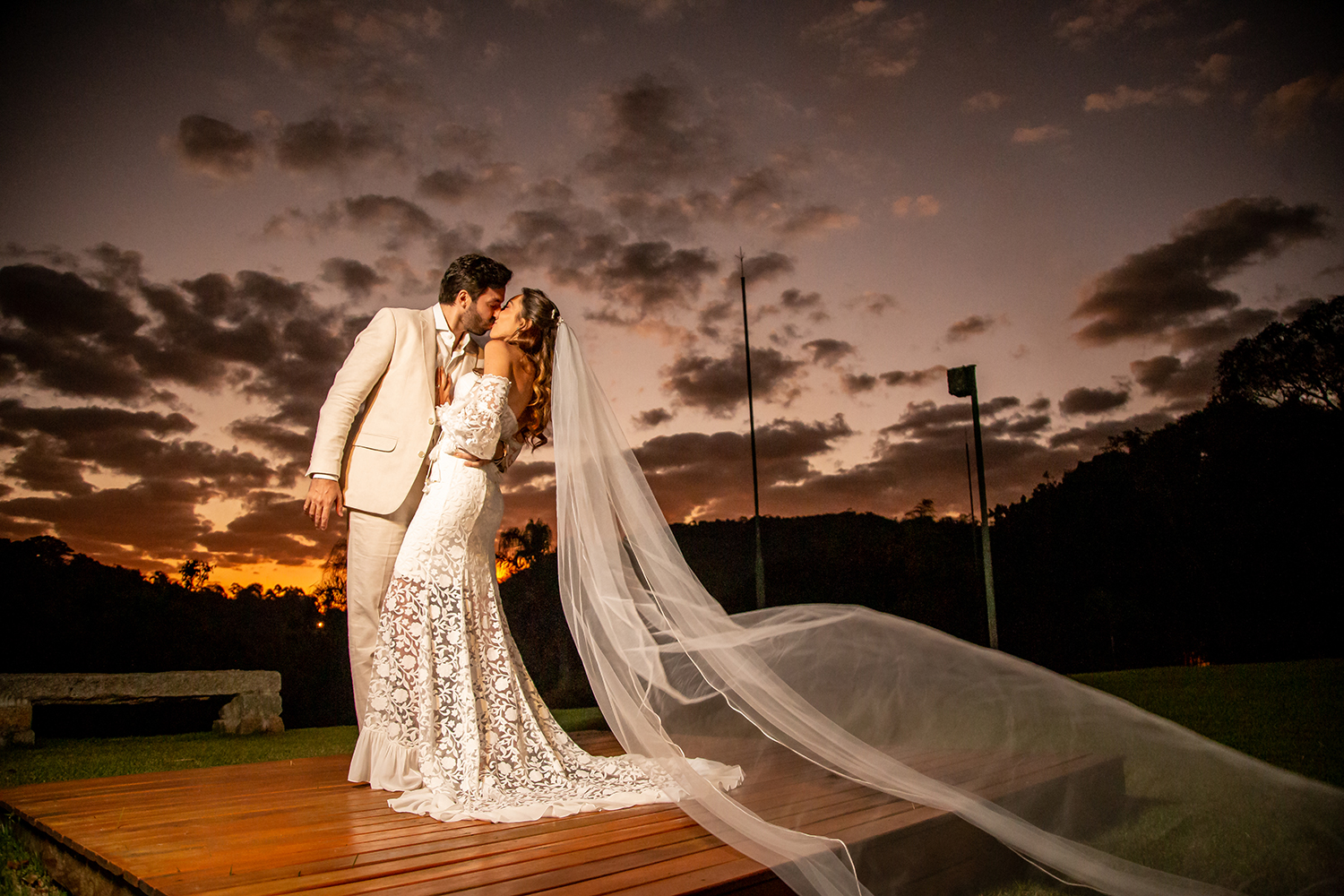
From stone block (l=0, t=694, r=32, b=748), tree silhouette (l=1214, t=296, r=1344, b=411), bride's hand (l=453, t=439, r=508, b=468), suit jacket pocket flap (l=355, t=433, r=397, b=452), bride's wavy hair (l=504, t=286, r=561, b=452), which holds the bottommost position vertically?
stone block (l=0, t=694, r=32, b=748)

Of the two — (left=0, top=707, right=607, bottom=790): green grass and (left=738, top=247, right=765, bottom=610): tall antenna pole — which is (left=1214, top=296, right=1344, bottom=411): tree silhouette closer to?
(left=738, top=247, right=765, bottom=610): tall antenna pole

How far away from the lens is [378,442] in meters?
3.20

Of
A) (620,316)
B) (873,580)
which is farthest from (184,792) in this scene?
(873,580)

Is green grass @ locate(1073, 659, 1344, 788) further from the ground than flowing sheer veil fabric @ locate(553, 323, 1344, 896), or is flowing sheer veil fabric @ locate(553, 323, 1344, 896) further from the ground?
flowing sheer veil fabric @ locate(553, 323, 1344, 896)

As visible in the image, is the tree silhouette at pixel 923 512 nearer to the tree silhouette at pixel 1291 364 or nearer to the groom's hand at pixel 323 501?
the tree silhouette at pixel 1291 364

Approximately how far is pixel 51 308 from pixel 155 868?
26.4 feet

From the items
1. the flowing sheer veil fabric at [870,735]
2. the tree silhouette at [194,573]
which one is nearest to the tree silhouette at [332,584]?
the tree silhouette at [194,573]

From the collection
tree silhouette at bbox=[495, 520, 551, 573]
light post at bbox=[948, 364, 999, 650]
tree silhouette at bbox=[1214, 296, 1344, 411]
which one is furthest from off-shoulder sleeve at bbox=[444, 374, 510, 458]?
tree silhouette at bbox=[1214, 296, 1344, 411]

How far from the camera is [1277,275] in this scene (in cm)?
1020

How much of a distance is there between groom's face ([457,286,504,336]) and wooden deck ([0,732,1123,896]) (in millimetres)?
1977

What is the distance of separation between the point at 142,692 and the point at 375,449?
520 cm

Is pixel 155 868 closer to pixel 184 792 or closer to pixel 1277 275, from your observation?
pixel 184 792

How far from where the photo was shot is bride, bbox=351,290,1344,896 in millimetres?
1813

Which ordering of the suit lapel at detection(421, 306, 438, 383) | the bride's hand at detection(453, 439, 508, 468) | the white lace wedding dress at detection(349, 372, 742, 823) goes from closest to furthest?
the white lace wedding dress at detection(349, 372, 742, 823)
the bride's hand at detection(453, 439, 508, 468)
the suit lapel at detection(421, 306, 438, 383)
